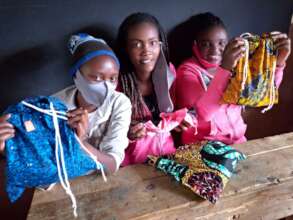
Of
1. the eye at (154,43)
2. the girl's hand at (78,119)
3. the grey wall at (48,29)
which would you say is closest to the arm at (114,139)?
the girl's hand at (78,119)

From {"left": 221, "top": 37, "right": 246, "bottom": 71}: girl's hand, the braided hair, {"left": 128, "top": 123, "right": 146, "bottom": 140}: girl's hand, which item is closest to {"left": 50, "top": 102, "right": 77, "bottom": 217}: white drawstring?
{"left": 128, "top": 123, "right": 146, "bottom": 140}: girl's hand

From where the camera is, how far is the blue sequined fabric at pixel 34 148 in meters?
0.78

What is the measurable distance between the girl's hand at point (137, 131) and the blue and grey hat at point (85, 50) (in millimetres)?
256

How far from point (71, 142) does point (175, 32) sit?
798 millimetres

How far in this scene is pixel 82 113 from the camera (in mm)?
804

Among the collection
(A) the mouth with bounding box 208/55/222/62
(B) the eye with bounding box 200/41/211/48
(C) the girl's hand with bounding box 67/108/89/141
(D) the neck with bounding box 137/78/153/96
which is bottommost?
(D) the neck with bounding box 137/78/153/96

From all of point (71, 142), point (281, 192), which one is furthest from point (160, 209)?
point (281, 192)

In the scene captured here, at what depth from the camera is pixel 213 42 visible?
1.32 m

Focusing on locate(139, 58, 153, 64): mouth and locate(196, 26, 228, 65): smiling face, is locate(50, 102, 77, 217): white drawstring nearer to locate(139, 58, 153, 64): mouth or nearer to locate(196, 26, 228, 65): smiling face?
locate(139, 58, 153, 64): mouth

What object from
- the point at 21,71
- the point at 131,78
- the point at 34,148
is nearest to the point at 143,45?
the point at 131,78

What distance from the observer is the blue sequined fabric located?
30.6 inches

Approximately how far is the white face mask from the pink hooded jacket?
1.28 feet

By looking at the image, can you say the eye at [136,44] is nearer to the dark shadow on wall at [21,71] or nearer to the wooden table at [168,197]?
the dark shadow on wall at [21,71]

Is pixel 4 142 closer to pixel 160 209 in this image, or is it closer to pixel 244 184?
pixel 160 209
